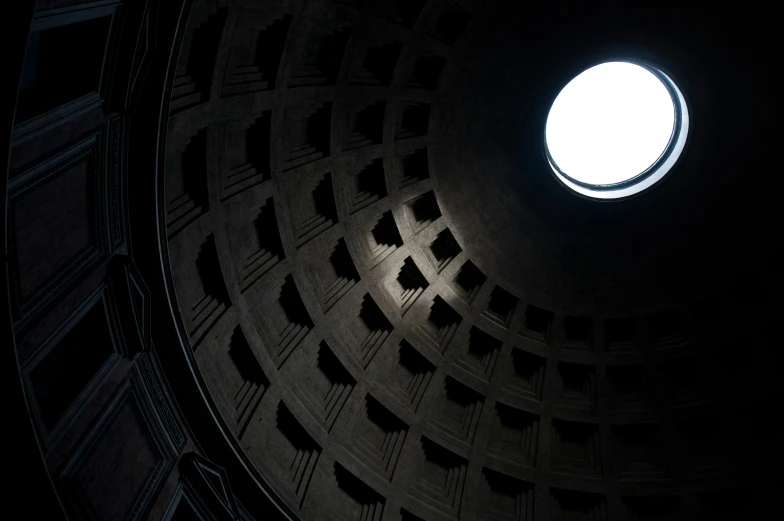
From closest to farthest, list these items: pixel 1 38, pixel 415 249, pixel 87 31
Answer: pixel 1 38
pixel 87 31
pixel 415 249

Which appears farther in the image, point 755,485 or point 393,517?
point 755,485

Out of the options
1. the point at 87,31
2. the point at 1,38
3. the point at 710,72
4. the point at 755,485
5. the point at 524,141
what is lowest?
the point at 1,38

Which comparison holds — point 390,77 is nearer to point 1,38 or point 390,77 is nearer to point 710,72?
point 710,72

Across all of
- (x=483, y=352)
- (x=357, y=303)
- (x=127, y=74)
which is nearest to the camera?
(x=127, y=74)

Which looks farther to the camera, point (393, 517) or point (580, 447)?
point (580, 447)

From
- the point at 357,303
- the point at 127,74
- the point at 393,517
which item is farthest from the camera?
the point at 357,303

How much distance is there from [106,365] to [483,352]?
625 inches

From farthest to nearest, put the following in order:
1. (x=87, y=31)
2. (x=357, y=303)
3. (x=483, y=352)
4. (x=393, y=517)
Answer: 1. (x=483, y=352)
2. (x=357, y=303)
3. (x=393, y=517)
4. (x=87, y=31)

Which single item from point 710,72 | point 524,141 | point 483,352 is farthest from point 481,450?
point 710,72

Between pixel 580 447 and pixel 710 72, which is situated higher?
pixel 710 72

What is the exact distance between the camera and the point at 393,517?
20.4 meters

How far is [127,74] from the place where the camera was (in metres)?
12.5

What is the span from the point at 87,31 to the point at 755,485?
26.0 m

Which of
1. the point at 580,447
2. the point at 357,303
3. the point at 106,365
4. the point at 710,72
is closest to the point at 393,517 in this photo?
the point at 357,303
